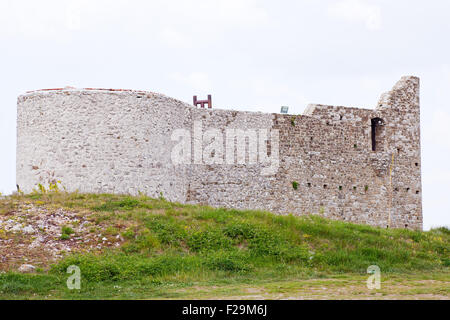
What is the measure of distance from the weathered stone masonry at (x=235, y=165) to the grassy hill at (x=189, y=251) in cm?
126

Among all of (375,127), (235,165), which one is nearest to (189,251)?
(235,165)

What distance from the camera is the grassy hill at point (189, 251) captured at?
11.5 metres

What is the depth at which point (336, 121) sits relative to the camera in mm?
23297

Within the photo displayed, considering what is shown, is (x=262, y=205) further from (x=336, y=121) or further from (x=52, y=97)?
(x=52, y=97)

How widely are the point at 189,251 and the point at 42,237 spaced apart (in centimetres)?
335

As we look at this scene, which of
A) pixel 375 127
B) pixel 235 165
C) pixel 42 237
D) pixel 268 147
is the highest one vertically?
pixel 375 127

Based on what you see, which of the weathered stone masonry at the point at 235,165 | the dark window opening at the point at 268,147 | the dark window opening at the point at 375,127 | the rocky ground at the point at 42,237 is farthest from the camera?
the dark window opening at the point at 375,127

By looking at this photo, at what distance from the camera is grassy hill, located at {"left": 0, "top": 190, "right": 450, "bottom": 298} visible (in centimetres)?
1155

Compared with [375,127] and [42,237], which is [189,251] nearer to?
[42,237]

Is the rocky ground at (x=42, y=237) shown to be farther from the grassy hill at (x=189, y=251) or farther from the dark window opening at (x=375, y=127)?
the dark window opening at (x=375, y=127)

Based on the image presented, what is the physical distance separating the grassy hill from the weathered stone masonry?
1.26m

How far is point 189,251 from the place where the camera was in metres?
14.3

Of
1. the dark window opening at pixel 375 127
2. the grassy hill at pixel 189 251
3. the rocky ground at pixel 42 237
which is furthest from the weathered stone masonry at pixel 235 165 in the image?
the rocky ground at pixel 42 237

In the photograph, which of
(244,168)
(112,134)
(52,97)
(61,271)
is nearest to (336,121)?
(244,168)
